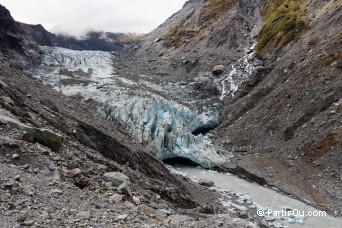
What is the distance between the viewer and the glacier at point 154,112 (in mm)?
31781

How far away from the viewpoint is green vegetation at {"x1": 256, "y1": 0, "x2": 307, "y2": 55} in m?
55.2

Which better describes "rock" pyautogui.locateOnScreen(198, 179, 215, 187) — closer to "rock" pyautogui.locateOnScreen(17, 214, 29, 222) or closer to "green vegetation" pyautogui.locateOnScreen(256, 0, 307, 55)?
"rock" pyautogui.locateOnScreen(17, 214, 29, 222)

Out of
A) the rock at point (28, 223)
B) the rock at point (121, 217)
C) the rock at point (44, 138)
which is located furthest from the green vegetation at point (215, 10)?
the rock at point (28, 223)

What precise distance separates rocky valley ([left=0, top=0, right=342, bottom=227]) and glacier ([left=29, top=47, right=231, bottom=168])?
162 millimetres

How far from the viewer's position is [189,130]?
139ft

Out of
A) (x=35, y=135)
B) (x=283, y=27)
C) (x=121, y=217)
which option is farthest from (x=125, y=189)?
(x=283, y=27)

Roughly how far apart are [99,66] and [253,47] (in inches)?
1117

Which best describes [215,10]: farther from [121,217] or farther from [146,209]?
[121,217]

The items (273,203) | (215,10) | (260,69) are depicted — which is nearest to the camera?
(273,203)

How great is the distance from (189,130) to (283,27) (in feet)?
93.0

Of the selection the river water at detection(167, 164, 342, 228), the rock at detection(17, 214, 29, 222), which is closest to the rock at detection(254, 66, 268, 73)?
the river water at detection(167, 164, 342, 228)

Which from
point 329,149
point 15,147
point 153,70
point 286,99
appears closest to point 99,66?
point 153,70

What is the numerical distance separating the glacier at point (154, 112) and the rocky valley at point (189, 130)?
0.16 m

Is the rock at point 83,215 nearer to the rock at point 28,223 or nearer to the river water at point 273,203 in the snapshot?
the rock at point 28,223
